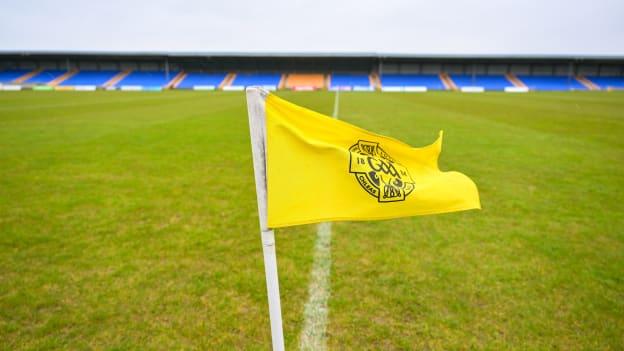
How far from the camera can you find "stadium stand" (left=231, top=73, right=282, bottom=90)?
5131cm

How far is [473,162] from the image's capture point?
795 centimetres

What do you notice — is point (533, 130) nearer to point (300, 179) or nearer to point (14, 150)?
point (300, 179)

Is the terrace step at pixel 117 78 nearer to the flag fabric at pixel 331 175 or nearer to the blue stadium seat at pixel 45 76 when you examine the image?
the blue stadium seat at pixel 45 76

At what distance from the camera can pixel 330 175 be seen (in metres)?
1.81

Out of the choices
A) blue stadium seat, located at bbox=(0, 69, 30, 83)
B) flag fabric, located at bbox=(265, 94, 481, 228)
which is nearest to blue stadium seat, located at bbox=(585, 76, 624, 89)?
flag fabric, located at bbox=(265, 94, 481, 228)

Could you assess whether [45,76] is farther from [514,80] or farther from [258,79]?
[514,80]

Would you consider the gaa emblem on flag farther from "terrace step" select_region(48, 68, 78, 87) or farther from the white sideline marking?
"terrace step" select_region(48, 68, 78, 87)

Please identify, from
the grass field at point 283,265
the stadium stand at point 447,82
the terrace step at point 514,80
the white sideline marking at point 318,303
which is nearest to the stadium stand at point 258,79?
the stadium stand at point 447,82

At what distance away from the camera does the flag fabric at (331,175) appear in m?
1.72

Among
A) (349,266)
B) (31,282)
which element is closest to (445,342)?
(349,266)

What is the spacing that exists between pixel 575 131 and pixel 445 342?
12.6 meters

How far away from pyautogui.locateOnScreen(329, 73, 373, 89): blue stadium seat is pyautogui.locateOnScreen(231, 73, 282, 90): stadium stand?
804cm

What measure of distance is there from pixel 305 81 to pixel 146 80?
2255 centimetres

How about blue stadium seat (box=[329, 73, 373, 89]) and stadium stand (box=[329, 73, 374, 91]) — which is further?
blue stadium seat (box=[329, 73, 373, 89])
